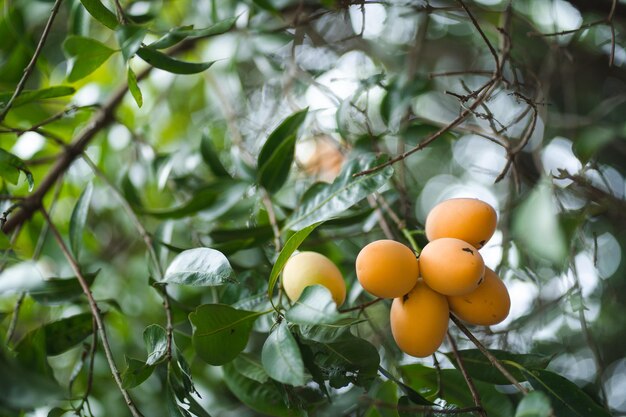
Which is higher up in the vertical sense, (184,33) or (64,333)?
(184,33)

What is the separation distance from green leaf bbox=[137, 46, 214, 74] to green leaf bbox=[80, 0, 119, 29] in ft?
0.19

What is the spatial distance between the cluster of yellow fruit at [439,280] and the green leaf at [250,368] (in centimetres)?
18

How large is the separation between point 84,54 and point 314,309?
0.43m

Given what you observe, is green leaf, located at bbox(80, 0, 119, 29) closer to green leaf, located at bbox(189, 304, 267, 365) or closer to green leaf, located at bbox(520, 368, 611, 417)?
green leaf, located at bbox(189, 304, 267, 365)

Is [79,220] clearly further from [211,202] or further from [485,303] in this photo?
[485,303]

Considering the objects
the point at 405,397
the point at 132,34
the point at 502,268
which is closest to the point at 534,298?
the point at 502,268

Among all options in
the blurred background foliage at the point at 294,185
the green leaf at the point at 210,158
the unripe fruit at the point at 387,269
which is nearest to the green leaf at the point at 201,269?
the blurred background foliage at the point at 294,185

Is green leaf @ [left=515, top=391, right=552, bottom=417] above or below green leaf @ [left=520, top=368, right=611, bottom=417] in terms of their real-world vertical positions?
above

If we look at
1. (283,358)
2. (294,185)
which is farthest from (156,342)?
(294,185)

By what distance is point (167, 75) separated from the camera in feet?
4.13

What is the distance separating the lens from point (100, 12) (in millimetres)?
604

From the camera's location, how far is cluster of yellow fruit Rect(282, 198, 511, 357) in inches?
19.9

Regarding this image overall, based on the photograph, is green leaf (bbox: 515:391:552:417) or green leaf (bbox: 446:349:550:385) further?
green leaf (bbox: 446:349:550:385)

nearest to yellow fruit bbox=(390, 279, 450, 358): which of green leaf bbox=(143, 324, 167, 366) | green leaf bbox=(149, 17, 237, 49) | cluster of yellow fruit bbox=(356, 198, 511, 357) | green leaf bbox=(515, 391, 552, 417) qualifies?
cluster of yellow fruit bbox=(356, 198, 511, 357)
